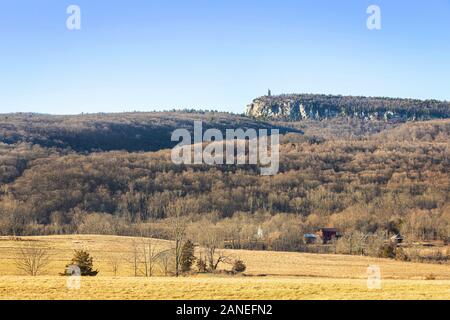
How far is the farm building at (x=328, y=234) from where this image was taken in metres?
121

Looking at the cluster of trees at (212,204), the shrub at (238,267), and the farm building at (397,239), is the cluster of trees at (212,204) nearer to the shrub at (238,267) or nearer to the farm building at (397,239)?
the farm building at (397,239)

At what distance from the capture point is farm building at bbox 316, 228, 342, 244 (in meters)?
121

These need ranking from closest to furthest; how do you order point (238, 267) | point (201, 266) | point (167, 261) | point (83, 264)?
point (83, 264) → point (167, 261) → point (201, 266) → point (238, 267)

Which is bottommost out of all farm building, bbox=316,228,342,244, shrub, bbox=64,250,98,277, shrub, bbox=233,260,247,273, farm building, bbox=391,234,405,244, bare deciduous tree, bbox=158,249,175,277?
farm building, bbox=316,228,342,244

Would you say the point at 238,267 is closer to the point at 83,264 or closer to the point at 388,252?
the point at 83,264

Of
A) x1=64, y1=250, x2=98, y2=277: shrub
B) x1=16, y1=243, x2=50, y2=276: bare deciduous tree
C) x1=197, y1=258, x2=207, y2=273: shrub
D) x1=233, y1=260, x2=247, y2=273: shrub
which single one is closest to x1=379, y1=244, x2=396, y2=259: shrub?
x1=233, y1=260, x2=247, y2=273: shrub

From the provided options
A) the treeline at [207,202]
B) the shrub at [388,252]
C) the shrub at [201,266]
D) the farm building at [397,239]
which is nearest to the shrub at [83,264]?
the shrub at [201,266]

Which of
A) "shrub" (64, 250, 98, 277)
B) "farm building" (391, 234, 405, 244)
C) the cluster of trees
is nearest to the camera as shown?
"shrub" (64, 250, 98, 277)

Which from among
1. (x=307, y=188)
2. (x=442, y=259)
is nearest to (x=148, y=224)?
(x=442, y=259)

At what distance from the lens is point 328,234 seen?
124 metres

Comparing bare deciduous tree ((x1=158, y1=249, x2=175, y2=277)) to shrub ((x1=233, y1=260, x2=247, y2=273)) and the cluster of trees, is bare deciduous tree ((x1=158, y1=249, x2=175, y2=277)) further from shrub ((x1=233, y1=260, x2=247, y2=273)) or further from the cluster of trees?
the cluster of trees

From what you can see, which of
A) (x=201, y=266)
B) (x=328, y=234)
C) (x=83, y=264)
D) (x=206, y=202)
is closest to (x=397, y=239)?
(x=328, y=234)

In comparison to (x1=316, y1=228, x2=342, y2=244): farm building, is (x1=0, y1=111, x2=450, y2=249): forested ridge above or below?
above

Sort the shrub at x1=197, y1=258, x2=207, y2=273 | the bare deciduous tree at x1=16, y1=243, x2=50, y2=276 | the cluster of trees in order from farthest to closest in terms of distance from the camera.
A: the cluster of trees
the shrub at x1=197, y1=258, x2=207, y2=273
the bare deciduous tree at x1=16, y1=243, x2=50, y2=276
